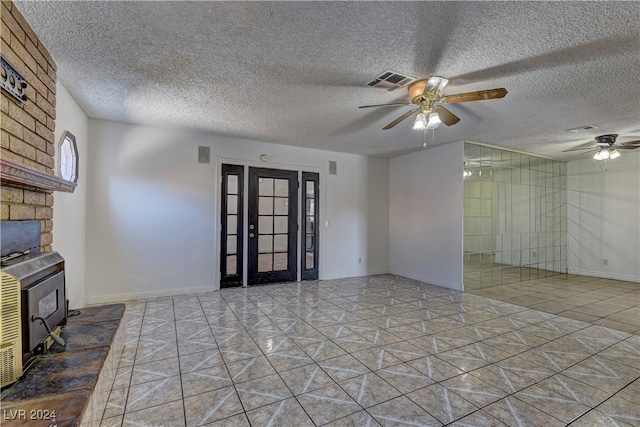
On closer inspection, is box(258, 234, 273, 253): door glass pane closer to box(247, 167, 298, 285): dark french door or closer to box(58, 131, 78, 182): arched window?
box(247, 167, 298, 285): dark french door

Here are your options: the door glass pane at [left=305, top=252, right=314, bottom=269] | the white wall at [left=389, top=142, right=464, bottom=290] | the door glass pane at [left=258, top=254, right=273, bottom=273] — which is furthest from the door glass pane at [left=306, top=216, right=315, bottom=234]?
the white wall at [left=389, top=142, right=464, bottom=290]

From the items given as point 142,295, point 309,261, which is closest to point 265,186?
point 309,261

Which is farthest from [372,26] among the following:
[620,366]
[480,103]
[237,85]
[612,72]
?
[620,366]

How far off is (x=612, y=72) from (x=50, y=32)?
450 centimetres

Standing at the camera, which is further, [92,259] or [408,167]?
[408,167]

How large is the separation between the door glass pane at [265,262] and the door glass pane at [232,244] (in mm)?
451

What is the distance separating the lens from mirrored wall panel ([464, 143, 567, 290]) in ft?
16.8

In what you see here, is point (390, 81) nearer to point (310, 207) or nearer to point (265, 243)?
point (310, 207)

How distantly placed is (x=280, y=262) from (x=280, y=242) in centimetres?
37

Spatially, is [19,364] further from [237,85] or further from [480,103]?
[480,103]

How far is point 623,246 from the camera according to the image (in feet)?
19.2

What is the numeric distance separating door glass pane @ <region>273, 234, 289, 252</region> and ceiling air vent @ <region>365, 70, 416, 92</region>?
10.7 feet

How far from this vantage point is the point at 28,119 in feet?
6.73

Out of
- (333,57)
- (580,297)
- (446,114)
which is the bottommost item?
(580,297)
